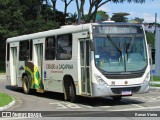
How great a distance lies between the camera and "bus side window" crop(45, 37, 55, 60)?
18312 millimetres

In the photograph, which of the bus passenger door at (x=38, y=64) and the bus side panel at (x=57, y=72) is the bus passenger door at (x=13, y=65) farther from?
the bus side panel at (x=57, y=72)

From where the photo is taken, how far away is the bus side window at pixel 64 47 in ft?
55.1

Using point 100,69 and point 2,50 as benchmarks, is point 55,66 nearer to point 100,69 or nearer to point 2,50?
point 100,69

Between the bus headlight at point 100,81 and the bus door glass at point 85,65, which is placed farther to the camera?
the bus door glass at point 85,65

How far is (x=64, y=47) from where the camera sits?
17266 millimetres

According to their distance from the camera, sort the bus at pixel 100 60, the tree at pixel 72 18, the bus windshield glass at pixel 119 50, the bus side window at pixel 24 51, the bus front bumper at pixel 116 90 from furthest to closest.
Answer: the tree at pixel 72 18
the bus side window at pixel 24 51
the bus windshield glass at pixel 119 50
the bus at pixel 100 60
the bus front bumper at pixel 116 90

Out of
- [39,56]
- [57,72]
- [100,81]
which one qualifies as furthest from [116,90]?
[39,56]

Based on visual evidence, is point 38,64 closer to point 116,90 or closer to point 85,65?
point 85,65

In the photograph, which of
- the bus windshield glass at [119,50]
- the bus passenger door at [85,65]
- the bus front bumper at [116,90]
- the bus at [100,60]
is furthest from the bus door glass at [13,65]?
the bus front bumper at [116,90]

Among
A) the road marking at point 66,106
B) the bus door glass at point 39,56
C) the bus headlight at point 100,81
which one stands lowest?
the road marking at point 66,106

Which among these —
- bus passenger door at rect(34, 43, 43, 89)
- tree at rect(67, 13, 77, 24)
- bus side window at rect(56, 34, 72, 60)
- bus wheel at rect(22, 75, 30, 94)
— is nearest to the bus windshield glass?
bus side window at rect(56, 34, 72, 60)

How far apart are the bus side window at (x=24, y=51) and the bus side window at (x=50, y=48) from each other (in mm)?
2434

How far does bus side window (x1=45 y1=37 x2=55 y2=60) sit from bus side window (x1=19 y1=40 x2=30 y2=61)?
243cm

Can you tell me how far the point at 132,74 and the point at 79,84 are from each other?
2.07 m
